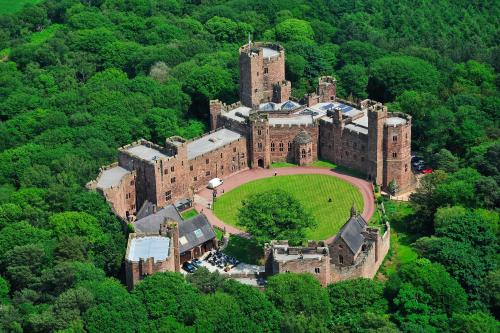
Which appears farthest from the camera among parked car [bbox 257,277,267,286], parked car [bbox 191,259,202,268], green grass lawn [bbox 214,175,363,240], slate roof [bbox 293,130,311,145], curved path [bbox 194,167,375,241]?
slate roof [bbox 293,130,311,145]

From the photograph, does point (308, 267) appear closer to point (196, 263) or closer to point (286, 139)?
point (196, 263)

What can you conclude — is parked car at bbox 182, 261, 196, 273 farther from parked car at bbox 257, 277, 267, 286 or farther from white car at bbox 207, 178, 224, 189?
white car at bbox 207, 178, 224, 189

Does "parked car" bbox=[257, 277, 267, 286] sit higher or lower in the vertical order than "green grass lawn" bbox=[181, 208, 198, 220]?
lower

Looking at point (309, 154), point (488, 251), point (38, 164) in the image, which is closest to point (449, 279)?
point (488, 251)

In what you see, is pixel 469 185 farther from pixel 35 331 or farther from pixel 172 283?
pixel 35 331

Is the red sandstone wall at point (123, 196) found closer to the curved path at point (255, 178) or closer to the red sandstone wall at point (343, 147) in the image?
the curved path at point (255, 178)

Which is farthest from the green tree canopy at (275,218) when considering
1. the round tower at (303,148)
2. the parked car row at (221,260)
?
the round tower at (303,148)

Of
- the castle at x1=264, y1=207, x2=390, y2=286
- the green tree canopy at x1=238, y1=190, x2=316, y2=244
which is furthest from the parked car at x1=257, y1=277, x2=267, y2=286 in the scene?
the green tree canopy at x1=238, y1=190, x2=316, y2=244
